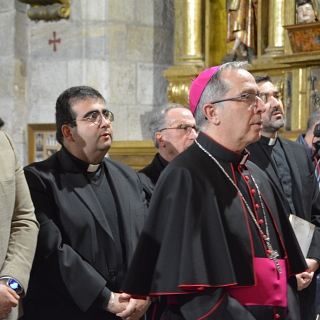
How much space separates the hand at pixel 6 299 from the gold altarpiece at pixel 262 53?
410cm

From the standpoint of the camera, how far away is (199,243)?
2711 mm

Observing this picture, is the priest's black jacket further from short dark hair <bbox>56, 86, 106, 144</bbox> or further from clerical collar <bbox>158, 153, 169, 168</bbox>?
clerical collar <bbox>158, 153, 169, 168</bbox>

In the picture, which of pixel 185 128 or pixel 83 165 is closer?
pixel 83 165

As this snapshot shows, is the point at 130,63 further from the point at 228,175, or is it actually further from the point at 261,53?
the point at 228,175

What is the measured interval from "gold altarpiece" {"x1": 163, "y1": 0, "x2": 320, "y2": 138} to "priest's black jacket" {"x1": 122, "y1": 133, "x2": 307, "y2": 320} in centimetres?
395

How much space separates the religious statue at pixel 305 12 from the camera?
674 cm

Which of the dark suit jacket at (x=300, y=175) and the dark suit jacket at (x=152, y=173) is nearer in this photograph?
the dark suit jacket at (x=300, y=175)

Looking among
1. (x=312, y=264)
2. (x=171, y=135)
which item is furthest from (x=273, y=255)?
(x=171, y=135)

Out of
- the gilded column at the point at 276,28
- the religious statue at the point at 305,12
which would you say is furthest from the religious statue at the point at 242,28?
the religious statue at the point at 305,12

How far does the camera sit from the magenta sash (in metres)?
2.74

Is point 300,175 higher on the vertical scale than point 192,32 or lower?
lower

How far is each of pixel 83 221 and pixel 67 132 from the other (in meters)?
0.57

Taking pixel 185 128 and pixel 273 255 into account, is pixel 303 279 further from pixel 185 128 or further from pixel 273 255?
pixel 185 128

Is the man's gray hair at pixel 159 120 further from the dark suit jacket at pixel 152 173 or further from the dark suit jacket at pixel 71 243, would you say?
the dark suit jacket at pixel 71 243
